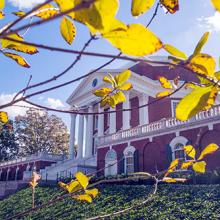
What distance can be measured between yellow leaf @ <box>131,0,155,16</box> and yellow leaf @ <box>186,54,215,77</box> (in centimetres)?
16

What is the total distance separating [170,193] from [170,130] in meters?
6.68

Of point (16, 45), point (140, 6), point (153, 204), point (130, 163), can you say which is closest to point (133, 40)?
point (140, 6)

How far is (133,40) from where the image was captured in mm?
501

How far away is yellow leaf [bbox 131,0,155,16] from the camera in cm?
64

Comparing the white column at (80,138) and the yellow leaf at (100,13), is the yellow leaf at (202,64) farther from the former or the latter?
the white column at (80,138)

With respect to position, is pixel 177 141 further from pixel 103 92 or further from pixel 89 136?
pixel 103 92

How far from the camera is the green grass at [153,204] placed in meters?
9.15

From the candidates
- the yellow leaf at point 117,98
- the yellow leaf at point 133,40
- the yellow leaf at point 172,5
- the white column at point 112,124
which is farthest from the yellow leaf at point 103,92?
the white column at point 112,124

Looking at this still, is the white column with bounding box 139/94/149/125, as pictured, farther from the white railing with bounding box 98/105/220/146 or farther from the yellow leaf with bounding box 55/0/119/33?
the yellow leaf with bounding box 55/0/119/33

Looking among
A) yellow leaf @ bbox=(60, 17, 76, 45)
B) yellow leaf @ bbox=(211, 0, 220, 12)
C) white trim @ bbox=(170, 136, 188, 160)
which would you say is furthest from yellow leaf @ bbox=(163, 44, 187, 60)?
white trim @ bbox=(170, 136, 188, 160)

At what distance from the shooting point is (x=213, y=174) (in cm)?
1232

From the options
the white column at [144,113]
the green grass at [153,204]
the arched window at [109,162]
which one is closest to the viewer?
the green grass at [153,204]

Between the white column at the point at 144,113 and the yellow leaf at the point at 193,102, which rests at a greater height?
the white column at the point at 144,113

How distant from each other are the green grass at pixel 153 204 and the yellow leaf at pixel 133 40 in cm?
892
